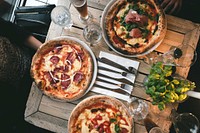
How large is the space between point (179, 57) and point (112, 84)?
51 centimetres

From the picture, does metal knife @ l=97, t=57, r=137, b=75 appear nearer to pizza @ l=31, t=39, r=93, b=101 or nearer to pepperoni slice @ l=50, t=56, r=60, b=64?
pizza @ l=31, t=39, r=93, b=101

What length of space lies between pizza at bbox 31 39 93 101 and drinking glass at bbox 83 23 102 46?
81 millimetres

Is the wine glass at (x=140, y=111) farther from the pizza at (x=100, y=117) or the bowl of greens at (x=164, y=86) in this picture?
the bowl of greens at (x=164, y=86)

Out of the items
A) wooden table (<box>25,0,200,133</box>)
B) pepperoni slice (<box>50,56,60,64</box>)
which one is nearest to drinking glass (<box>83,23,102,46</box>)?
wooden table (<box>25,0,200,133</box>)

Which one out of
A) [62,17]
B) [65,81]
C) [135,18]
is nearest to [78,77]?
[65,81]

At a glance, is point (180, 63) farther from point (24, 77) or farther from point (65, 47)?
point (24, 77)

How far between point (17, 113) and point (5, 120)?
14 centimetres

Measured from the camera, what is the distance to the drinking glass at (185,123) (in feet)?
7.08

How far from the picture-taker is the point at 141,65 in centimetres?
221

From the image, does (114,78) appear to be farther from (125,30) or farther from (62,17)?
(62,17)

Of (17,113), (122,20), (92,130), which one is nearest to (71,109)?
(92,130)

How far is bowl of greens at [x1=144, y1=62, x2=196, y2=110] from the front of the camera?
77.4 inches

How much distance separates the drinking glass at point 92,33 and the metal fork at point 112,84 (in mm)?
276

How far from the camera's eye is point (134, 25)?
7.25 feet
